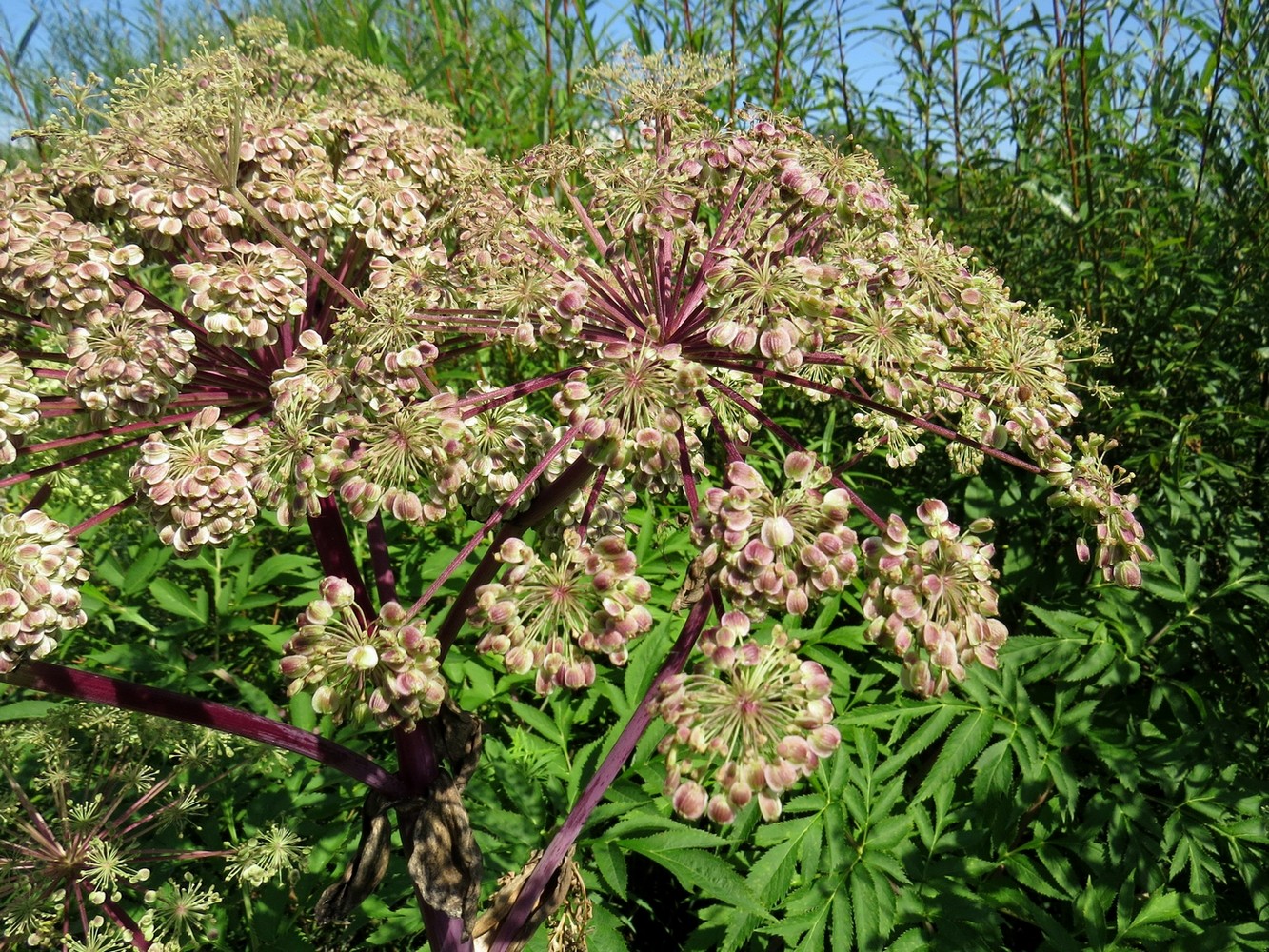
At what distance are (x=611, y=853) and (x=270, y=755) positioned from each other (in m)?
1.17

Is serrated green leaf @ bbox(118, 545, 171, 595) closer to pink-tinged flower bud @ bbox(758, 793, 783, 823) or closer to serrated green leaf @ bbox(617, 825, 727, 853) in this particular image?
serrated green leaf @ bbox(617, 825, 727, 853)

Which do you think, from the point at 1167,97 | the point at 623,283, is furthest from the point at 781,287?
the point at 1167,97

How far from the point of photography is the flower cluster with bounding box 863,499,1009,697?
126 cm

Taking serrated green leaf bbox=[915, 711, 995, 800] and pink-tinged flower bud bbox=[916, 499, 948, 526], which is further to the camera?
serrated green leaf bbox=[915, 711, 995, 800]

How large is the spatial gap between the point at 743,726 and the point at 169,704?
3.63 ft

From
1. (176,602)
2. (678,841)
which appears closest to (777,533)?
(678,841)

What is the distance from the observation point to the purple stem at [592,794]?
4.80 feet

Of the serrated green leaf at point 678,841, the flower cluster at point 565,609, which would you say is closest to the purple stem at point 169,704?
the flower cluster at point 565,609

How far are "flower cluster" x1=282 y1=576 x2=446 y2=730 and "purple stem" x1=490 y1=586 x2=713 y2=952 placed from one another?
369mm

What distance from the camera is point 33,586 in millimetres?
1433

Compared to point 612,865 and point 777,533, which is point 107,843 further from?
point 777,533

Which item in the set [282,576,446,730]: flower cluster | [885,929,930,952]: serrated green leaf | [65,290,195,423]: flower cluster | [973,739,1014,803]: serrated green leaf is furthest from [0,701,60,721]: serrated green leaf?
[973,739,1014,803]: serrated green leaf

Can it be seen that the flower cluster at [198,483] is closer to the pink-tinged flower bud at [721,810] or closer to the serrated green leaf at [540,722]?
the pink-tinged flower bud at [721,810]

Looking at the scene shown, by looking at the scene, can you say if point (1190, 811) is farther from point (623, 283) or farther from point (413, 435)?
point (413, 435)
